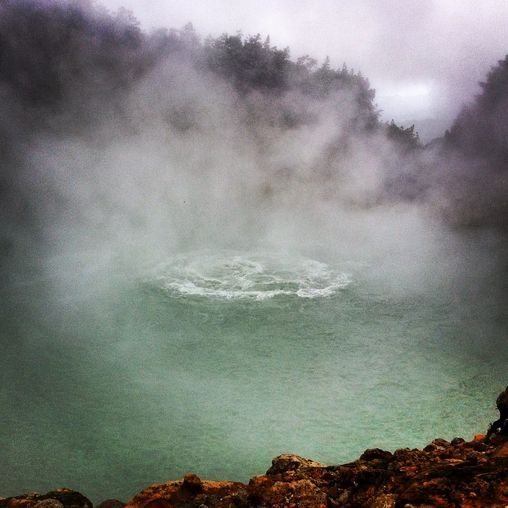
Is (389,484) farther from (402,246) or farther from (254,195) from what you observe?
(254,195)

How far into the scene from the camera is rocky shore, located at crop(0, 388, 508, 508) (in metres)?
2.53

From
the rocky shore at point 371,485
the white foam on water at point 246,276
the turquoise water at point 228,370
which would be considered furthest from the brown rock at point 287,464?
the white foam on water at point 246,276

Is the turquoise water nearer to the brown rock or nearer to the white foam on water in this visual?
the white foam on water

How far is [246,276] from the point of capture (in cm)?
1158

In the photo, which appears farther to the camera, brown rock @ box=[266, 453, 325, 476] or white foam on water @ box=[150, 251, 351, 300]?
white foam on water @ box=[150, 251, 351, 300]

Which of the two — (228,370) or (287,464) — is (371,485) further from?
(228,370)

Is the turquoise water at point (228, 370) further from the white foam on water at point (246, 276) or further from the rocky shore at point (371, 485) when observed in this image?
the rocky shore at point (371, 485)

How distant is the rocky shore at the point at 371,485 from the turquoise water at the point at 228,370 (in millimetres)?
1737

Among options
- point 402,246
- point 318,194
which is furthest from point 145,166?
point 402,246

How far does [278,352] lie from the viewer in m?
7.95

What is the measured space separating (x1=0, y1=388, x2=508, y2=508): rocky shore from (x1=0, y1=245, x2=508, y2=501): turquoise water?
5.70 ft

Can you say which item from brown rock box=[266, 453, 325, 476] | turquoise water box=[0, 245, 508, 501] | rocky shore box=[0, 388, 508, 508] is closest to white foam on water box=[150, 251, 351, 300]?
turquoise water box=[0, 245, 508, 501]

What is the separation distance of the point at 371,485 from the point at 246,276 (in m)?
8.61

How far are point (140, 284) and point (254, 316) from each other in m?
3.12
